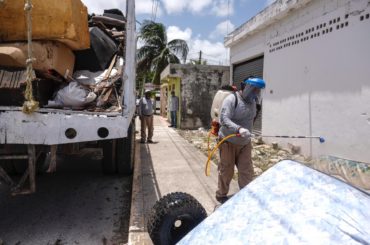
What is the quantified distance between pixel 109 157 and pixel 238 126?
7.55 feet

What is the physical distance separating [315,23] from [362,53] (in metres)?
1.73

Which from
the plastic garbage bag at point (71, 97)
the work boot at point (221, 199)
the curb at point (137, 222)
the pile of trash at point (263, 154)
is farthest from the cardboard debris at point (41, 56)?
the pile of trash at point (263, 154)

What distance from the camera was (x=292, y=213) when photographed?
58.3 inches

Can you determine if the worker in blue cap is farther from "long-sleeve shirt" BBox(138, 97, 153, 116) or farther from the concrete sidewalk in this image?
"long-sleeve shirt" BBox(138, 97, 153, 116)

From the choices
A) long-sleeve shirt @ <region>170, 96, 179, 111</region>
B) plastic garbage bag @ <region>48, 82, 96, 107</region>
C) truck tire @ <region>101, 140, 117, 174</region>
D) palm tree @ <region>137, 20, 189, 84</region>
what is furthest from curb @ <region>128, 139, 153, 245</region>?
palm tree @ <region>137, 20, 189, 84</region>

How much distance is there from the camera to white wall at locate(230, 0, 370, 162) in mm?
5895

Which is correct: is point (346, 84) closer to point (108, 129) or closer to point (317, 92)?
point (317, 92)

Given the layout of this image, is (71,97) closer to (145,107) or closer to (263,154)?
(263,154)

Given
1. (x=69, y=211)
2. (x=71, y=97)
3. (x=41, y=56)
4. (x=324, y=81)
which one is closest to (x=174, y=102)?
(x=324, y=81)

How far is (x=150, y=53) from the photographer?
81.4 feet

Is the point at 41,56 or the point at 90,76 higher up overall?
the point at 41,56

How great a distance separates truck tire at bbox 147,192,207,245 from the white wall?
2.49 m

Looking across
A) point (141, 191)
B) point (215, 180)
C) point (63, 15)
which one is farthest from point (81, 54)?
point (215, 180)

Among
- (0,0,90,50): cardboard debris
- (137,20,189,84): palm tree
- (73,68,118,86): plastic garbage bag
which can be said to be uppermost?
(137,20,189,84): palm tree
